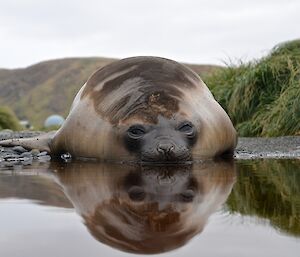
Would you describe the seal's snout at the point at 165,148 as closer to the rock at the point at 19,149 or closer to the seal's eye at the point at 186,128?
the seal's eye at the point at 186,128

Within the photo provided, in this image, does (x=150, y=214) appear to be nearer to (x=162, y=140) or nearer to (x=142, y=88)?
(x=162, y=140)

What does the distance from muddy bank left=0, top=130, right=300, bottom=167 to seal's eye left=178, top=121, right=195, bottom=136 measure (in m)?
0.79

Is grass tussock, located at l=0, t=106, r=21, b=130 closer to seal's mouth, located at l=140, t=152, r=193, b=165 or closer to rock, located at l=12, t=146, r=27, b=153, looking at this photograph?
rock, located at l=12, t=146, r=27, b=153

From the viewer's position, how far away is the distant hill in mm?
70750

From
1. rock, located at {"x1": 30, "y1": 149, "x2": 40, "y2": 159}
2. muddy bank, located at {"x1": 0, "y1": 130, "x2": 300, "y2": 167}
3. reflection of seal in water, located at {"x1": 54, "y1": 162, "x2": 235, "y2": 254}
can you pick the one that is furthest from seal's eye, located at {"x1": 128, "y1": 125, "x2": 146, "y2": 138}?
rock, located at {"x1": 30, "y1": 149, "x2": 40, "y2": 159}

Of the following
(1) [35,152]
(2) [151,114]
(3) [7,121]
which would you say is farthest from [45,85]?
(2) [151,114]

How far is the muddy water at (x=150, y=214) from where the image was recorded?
1775 mm

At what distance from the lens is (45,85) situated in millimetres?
76250

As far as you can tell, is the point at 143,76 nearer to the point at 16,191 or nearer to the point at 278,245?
the point at 16,191

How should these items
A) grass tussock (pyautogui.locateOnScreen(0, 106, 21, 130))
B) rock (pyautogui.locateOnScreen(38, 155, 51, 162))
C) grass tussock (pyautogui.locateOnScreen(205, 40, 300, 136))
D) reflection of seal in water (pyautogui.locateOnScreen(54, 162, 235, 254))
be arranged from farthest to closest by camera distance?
grass tussock (pyautogui.locateOnScreen(0, 106, 21, 130)), grass tussock (pyautogui.locateOnScreen(205, 40, 300, 136)), rock (pyautogui.locateOnScreen(38, 155, 51, 162)), reflection of seal in water (pyautogui.locateOnScreen(54, 162, 235, 254))

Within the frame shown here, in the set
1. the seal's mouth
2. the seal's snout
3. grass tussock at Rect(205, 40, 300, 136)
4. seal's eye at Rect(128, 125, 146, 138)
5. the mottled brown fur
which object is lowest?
grass tussock at Rect(205, 40, 300, 136)

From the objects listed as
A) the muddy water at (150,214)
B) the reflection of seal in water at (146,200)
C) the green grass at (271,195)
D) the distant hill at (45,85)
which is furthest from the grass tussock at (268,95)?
the distant hill at (45,85)

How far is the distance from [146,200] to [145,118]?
2354 millimetres

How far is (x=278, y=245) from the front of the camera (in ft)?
5.82
